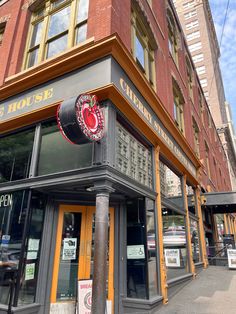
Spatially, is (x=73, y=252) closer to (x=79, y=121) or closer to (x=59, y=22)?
(x=79, y=121)

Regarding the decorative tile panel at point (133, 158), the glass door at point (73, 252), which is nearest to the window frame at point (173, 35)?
the decorative tile panel at point (133, 158)

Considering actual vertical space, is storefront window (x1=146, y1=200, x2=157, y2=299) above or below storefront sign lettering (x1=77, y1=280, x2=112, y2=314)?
above

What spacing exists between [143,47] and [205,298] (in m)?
8.12

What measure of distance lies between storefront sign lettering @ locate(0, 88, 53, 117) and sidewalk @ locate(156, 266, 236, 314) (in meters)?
5.85

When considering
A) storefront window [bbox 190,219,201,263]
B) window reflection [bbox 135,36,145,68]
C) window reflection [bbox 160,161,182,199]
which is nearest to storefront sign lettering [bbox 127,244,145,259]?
window reflection [bbox 160,161,182,199]

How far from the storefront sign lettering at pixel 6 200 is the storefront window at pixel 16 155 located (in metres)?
0.45

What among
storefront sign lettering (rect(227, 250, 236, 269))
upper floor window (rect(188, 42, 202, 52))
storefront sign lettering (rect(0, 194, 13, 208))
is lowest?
storefront sign lettering (rect(227, 250, 236, 269))

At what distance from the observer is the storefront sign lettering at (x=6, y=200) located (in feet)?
20.2

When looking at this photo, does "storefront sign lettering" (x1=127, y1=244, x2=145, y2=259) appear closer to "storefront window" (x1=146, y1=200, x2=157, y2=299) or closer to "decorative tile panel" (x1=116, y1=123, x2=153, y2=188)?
"storefront window" (x1=146, y1=200, x2=157, y2=299)

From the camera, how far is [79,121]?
454 cm

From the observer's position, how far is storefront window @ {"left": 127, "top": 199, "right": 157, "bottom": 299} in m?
5.85

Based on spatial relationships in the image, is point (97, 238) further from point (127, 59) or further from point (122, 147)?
point (127, 59)

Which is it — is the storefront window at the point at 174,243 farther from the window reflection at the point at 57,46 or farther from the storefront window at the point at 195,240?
the window reflection at the point at 57,46

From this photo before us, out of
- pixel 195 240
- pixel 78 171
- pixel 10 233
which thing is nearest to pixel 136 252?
pixel 78 171
